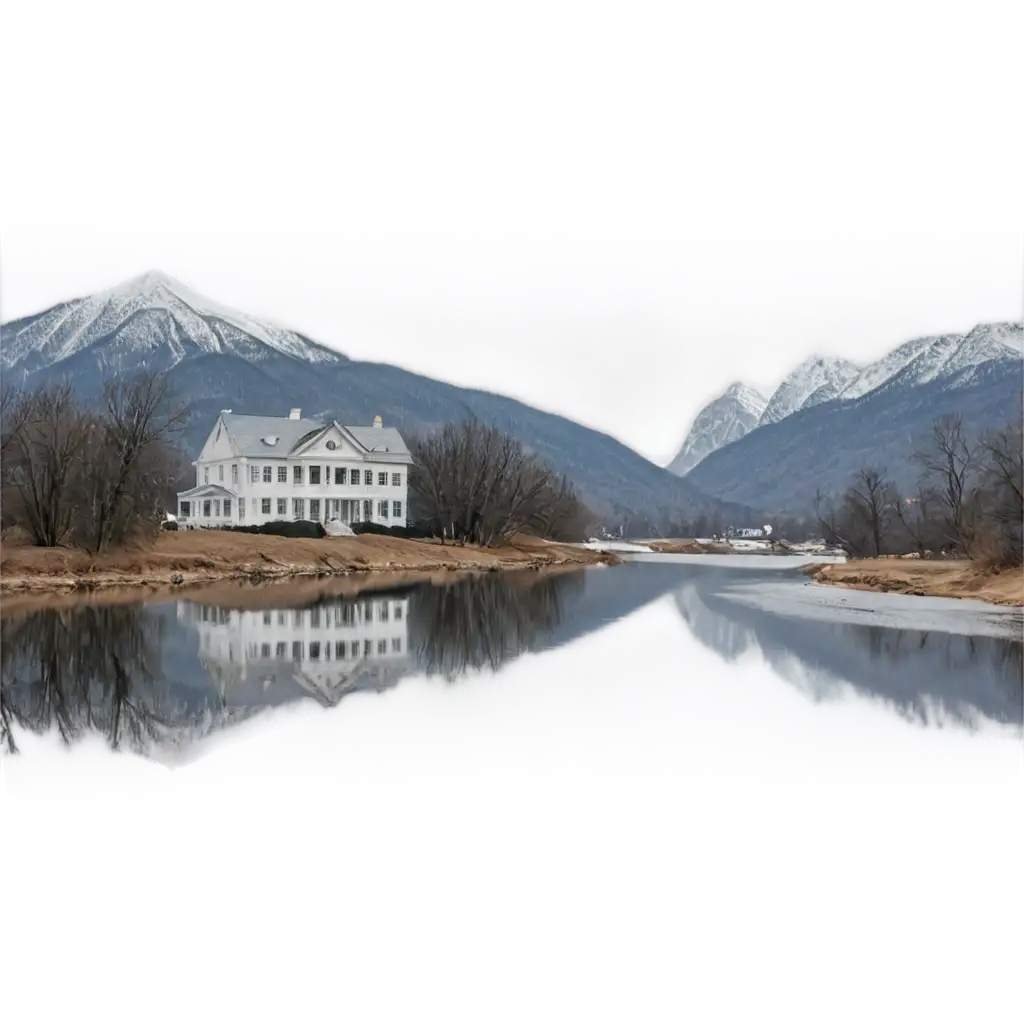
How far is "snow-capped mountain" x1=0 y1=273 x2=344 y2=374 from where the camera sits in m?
5.16

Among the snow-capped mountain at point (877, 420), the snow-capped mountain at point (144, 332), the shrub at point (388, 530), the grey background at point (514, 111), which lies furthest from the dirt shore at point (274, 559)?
the grey background at point (514, 111)

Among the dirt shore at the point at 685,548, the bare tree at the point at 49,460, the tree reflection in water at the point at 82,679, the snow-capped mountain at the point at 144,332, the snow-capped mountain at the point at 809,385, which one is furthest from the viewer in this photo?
the dirt shore at the point at 685,548

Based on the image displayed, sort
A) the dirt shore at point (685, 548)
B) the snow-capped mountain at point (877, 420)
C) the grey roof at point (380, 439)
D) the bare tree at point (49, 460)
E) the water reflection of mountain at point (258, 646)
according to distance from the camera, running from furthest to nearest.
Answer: the dirt shore at point (685, 548) → the grey roof at point (380, 439) → the bare tree at point (49, 460) → the snow-capped mountain at point (877, 420) → the water reflection of mountain at point (258, 646)

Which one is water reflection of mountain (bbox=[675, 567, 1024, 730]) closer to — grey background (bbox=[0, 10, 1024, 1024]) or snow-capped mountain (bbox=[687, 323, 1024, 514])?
snow-capped mountain (bbox=[687, 323, 1024, 514])

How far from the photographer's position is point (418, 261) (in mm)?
5156

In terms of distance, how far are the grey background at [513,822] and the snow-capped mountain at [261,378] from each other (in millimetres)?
1889

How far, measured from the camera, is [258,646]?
19.7ft

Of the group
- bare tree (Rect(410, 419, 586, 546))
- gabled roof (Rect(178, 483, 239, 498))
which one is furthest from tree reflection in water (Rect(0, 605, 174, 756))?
bare tree (Rect(410, 419, 586, 546))

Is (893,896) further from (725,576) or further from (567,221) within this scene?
(725,576)

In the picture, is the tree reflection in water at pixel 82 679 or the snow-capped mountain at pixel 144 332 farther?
the snow-capped mountain at pixel 144 332

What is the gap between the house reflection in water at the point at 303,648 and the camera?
5402 mm

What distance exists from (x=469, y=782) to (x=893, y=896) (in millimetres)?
1819

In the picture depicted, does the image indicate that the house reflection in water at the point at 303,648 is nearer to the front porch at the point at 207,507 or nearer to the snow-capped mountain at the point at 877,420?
the front porch at the point at 207,507

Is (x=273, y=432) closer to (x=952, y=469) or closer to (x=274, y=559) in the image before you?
(x=274, y=559)
